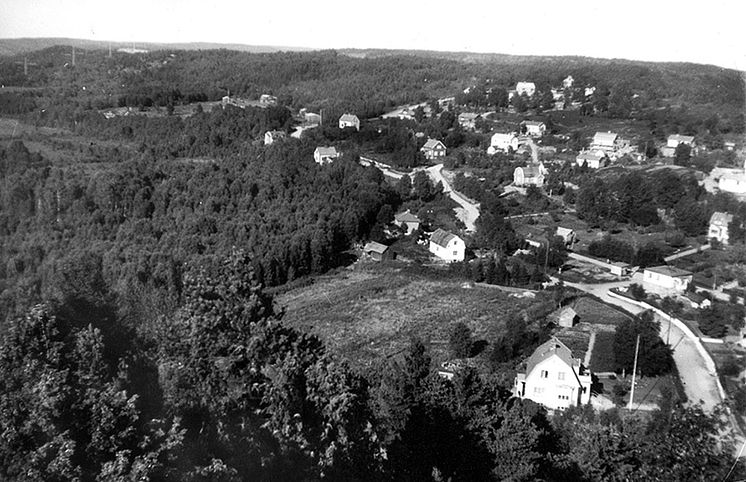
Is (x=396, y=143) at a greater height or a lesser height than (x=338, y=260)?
greater

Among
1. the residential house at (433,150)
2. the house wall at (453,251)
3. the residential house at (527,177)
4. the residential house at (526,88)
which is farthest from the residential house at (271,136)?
the residential house at (526,88)

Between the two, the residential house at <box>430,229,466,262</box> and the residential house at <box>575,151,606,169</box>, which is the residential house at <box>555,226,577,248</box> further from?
the residential house at <box>575,151,606,169</box>

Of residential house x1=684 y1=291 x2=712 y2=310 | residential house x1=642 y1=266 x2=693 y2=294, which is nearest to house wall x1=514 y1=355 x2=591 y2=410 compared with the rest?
residential house x1=684 y1=291 x2=712 y2=310

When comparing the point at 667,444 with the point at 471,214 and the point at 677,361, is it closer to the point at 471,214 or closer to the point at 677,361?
the point at 677,361

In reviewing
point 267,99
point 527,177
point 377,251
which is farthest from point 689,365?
point 267,99

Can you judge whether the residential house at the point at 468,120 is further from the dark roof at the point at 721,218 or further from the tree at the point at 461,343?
the tree at the point at 461,343

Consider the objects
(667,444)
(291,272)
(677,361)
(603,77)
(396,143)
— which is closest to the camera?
(667,444)

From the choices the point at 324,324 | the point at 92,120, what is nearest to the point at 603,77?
the point at 92,120
